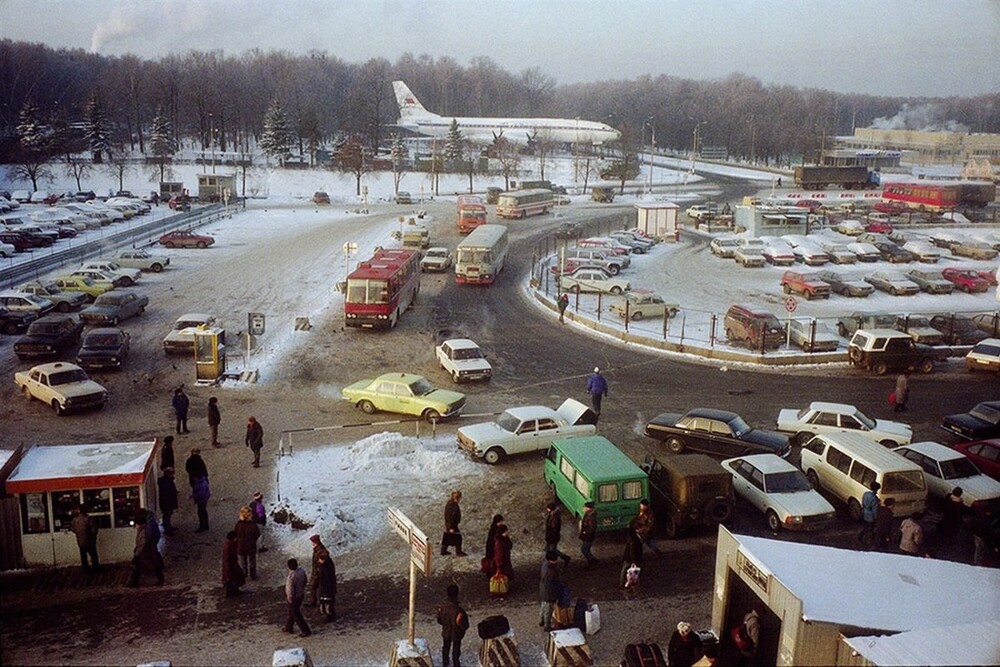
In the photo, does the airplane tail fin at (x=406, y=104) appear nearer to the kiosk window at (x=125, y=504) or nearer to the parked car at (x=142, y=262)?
the parked car at (x=142, y=262)

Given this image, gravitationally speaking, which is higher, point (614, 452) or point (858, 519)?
point (614, 452)

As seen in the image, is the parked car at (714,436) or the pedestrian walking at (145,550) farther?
the parked car at (714,436)

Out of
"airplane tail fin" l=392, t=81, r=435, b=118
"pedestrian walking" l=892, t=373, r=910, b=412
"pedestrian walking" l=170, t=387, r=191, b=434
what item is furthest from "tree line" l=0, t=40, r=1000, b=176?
"pedestrian walking" l=892, t=373, r=910, b=412

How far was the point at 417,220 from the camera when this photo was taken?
62.2m

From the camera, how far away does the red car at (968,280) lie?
3984cm

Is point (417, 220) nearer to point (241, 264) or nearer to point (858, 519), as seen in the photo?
point (241, 264)

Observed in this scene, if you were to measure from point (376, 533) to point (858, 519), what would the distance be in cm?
939

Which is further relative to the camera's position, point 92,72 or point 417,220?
point 92,72

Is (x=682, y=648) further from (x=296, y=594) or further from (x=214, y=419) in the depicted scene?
(x=214, y=419)

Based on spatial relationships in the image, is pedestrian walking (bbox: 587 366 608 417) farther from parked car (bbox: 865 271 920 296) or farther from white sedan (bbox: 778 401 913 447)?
parked car (bbox: 865 271 920 296)

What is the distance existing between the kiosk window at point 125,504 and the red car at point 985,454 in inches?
677

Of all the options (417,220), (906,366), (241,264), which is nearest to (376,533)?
(906,366)

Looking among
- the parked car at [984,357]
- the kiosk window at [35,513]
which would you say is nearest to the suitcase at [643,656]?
the kiosk window at [35,513]

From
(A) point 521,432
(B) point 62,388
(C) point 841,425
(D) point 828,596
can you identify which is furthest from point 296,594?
(C) point 841,425
